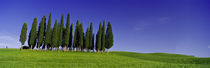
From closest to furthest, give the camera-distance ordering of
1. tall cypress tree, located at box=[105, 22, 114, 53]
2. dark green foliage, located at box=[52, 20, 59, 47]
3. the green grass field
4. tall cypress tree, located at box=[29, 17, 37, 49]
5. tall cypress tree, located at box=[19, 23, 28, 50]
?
the green grass field
tall cypress tree, located at box=[19, 23, 28, 50]
tall cypress tree, located at box=[29, 17, 37, 49]
dark green foliage, located at box=[52, 20, 59, 47]
tall cypress tree, located at box=[105, 22, 114, 53]

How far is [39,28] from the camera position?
3872 cm

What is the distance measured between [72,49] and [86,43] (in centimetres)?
499

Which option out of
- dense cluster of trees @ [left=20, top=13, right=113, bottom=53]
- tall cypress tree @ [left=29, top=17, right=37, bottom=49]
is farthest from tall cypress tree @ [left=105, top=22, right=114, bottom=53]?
tall cypress tree @ [left=29, top=17, right=37, bottom=49]

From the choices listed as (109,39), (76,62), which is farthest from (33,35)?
(76,62)

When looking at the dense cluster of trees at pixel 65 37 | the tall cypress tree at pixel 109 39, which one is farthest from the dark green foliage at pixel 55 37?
the tall cypress tree at pixel 109 39

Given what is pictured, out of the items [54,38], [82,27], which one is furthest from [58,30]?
[82,27]

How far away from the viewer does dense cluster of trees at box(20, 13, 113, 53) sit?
3703 centimetres

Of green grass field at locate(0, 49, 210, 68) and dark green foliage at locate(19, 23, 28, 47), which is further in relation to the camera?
dark green foliage at locate(19, 23, 28, 47)

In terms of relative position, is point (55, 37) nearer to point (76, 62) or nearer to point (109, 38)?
point (109, 38)

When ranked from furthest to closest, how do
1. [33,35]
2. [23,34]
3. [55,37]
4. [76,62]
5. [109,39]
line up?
1. [109,39]
2. [55,37]
3. [33,35]
4. [23,34]
5. [76,62]

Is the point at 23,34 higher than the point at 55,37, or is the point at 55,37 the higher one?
the point at 23,34

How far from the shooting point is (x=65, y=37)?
39219mm

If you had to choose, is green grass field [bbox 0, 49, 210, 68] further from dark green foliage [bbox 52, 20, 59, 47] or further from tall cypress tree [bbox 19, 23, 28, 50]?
dark green foliage [bbox 52, 20, 59, 47]

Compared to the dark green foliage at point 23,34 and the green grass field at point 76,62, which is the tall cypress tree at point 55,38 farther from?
the green grass field at point 76,62
